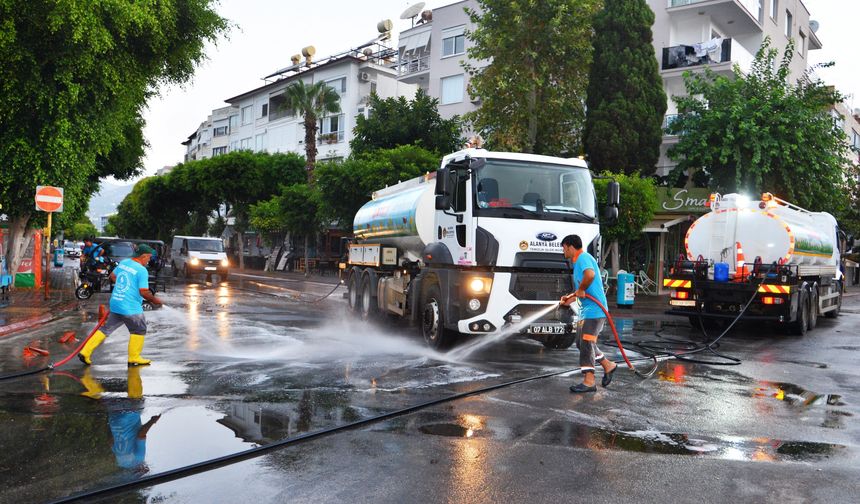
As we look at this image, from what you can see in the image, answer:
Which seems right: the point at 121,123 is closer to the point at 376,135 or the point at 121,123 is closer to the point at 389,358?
the point at 389,358

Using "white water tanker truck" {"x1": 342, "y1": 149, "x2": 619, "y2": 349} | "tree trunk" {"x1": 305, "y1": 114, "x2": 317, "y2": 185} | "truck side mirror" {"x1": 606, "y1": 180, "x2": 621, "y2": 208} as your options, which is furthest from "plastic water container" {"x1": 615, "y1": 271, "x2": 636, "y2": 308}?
"tree trunk" {"x1": 305, "y1": 114, "x2": 317, "y2": 185}

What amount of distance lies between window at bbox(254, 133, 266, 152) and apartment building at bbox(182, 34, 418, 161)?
0.15 ft

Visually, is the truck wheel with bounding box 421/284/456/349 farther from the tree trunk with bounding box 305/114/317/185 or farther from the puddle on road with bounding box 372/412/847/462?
the tree trunk with bounding box 305/114/317/185

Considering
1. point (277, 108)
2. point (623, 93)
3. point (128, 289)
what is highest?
point (277, 108)

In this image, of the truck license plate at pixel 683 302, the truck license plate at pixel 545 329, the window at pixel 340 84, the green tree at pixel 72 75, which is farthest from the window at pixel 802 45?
the truck license plate at pixel 545 329

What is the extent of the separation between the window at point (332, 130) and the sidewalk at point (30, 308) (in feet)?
107

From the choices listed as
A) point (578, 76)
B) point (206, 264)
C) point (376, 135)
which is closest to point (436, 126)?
point (376, 135)

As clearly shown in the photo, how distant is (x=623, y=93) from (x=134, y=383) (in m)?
25.6

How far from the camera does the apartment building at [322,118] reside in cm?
5209

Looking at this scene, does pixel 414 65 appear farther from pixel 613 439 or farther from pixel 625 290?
pixel 613 439

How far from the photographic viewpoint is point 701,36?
33594mm

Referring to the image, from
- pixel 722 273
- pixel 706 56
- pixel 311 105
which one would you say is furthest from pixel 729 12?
pixel 311 105

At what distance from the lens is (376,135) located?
3712 cm

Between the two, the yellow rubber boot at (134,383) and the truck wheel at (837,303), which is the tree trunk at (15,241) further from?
the truck wheel at (837,303)
